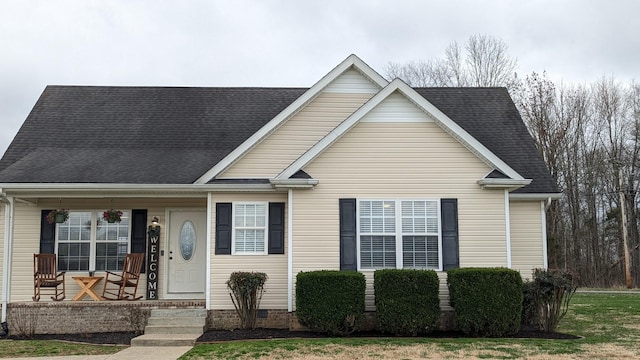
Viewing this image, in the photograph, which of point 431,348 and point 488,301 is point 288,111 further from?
point 431,348

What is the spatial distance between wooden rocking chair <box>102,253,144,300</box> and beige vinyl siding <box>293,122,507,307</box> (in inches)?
140

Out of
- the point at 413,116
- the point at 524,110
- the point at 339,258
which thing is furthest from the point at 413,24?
the point at 339,258

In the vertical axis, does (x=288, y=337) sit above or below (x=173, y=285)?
below

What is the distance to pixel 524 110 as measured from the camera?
97.9 feet

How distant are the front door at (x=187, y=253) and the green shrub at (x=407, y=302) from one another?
4.35m

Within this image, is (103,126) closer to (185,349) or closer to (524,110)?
(185,349)

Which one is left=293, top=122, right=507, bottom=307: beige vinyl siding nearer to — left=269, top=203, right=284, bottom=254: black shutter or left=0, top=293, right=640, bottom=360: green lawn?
left=269, top=203, right=284, bottom=254: black shutter

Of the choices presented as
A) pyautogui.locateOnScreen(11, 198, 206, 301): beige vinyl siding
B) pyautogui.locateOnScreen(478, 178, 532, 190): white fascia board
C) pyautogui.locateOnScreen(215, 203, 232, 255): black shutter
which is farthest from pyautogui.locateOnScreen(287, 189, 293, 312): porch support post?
pyautogui.locateOnScreen(478, 178, 532, 190): white fascia board

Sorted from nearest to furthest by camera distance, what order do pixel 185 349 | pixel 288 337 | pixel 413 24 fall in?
pixel 185 349, pixel 288 337, pixel 413 24

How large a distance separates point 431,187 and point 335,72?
3290 mm

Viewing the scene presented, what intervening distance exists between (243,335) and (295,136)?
14.0 feet

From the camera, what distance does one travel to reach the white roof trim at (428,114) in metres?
10.9

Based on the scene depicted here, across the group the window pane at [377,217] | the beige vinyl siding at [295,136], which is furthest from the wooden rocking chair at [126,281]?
the window pane at [377,217]

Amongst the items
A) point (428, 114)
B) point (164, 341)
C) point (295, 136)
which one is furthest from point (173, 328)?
point (428, 114)
